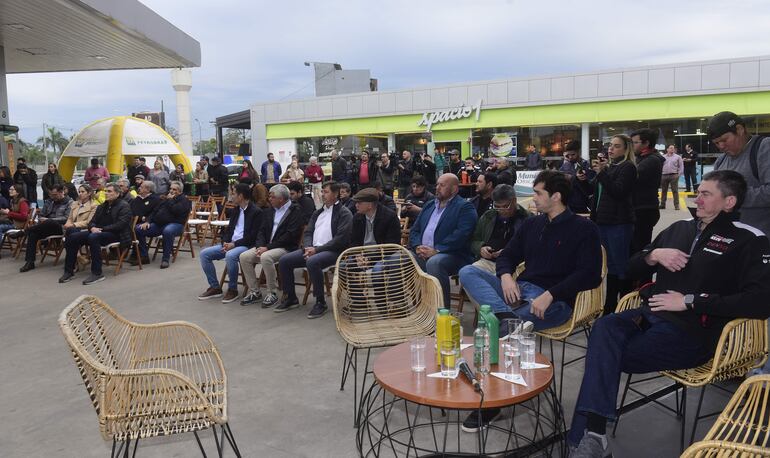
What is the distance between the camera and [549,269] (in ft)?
11.9

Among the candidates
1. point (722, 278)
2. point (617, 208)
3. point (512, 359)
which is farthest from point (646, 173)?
point (512, 359)

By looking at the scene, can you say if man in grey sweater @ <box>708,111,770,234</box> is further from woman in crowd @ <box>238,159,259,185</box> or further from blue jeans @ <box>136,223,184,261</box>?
woman in crowd @ <box>238,159,259,185</box>

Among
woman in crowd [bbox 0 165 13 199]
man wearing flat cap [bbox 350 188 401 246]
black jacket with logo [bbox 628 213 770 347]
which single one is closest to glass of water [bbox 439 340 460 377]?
black jacket with logo [bbox 628 213 770 347]

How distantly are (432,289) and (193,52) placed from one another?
12.2 m

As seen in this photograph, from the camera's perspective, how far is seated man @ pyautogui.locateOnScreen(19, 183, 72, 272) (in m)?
8.77

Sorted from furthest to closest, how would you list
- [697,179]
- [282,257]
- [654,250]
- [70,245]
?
1. [697,179]
2. [70,245]
3. [282,257]
4. [654,250]

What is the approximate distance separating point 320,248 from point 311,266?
23cm

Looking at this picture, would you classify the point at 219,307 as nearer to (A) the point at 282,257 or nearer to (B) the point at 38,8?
(A) the point at 282,257

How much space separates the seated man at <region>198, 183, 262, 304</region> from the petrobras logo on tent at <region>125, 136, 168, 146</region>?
12.5 metres

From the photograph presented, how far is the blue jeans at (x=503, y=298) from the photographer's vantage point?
3.52 m

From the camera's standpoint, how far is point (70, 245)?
7.91 m

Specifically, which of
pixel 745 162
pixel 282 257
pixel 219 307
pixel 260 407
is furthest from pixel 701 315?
pixel 219 307

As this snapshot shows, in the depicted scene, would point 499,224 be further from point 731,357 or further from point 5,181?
point 5,181

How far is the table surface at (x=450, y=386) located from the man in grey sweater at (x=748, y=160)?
6.30 feet
